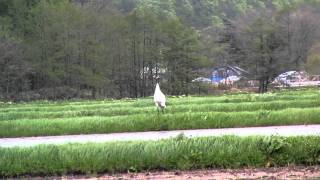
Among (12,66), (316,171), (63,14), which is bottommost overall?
(316,171)

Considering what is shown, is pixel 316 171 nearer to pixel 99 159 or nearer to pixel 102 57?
pixel 99 159

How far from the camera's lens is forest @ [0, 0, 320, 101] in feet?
175

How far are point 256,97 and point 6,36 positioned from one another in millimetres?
32586

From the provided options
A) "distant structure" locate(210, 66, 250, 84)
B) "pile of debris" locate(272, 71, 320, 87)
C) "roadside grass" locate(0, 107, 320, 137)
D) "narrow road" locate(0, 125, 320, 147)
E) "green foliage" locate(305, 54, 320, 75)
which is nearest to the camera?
"narrow road" locate(0, 125, 320, 147)

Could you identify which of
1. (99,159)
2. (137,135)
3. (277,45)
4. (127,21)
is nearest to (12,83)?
(127,21)

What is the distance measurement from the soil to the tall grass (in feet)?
0.85

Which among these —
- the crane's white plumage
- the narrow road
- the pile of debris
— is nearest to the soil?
the narrow road

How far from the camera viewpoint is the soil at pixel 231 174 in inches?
411

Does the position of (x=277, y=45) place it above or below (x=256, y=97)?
above

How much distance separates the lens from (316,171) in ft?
35.3

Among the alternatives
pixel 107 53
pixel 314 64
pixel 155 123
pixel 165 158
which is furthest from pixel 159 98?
pixel 314 64

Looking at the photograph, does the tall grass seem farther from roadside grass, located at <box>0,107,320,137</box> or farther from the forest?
the forest

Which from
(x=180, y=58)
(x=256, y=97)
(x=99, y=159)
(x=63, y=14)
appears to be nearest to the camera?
(x=99, y=159)

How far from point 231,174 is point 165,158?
1485mm
